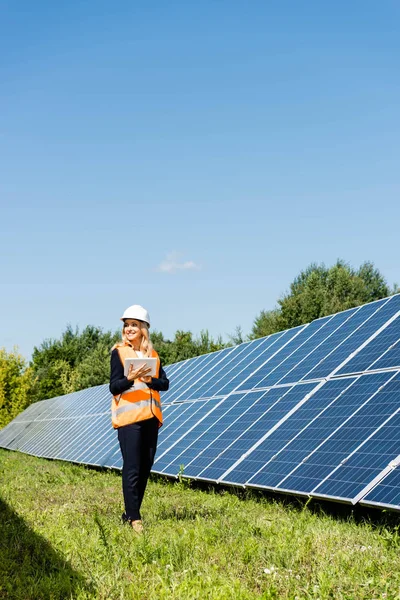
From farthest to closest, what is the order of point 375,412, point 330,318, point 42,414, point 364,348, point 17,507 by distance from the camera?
point 42,414
point 330,318
point 364,348
point 17,507
point 375,412

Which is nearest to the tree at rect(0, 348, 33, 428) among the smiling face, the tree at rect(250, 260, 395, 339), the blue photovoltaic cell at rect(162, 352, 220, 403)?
the tree at rect(250, 260, 395, 339)

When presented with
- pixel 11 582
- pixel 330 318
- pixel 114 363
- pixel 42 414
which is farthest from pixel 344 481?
pixel 42 414

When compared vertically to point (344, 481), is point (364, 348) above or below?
above

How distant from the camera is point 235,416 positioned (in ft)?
40.2

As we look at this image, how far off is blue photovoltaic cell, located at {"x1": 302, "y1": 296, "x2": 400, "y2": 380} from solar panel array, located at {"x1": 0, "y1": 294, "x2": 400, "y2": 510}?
0.9 inches

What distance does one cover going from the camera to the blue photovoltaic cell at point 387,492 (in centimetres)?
673

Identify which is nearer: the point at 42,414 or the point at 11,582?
the point at 11,582

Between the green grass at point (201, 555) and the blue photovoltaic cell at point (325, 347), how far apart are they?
285cm

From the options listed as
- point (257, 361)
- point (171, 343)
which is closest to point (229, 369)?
point (257, 361)

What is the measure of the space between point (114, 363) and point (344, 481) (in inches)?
104

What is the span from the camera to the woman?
7.77m

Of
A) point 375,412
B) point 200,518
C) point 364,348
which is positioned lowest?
point 200,518

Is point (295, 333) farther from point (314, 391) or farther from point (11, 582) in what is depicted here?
point (11, 582)

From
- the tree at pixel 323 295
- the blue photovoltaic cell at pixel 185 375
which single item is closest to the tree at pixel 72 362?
the tree at pixel 323 295
